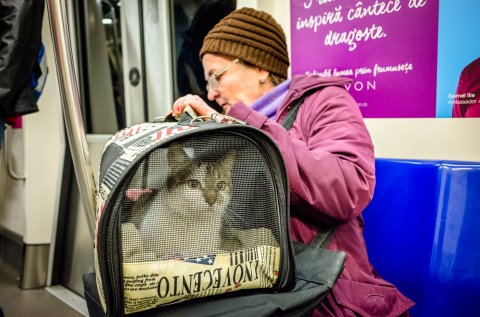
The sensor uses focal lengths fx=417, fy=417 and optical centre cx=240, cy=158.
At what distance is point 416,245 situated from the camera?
109 cm

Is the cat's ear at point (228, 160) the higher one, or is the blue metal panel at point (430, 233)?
the cat's ear at point (228, 160)

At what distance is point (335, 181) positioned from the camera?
83cm

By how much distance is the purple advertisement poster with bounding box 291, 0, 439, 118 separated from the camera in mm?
1343

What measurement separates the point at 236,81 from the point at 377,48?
20.7 inches

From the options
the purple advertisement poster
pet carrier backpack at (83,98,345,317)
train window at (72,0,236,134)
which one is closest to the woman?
pet carrier backpack at (83,98,345,317)

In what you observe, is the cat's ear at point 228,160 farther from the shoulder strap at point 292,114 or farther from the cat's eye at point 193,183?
the shoulder strap at point 292,114

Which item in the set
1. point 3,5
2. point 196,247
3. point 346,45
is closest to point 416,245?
point 196,247

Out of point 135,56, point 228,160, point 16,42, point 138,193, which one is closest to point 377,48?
point 228,160

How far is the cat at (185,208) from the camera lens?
0.66m

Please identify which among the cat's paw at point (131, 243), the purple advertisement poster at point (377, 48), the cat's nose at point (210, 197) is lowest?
the cat's paw at point (131, 243)

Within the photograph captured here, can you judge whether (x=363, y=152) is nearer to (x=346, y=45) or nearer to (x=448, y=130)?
(x=448, y=130)

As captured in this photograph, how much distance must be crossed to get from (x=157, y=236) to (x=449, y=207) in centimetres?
75

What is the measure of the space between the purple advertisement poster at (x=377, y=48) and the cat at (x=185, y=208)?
912 mm

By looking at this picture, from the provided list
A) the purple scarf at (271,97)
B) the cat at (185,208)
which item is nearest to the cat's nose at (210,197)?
the cat at (185,208)
